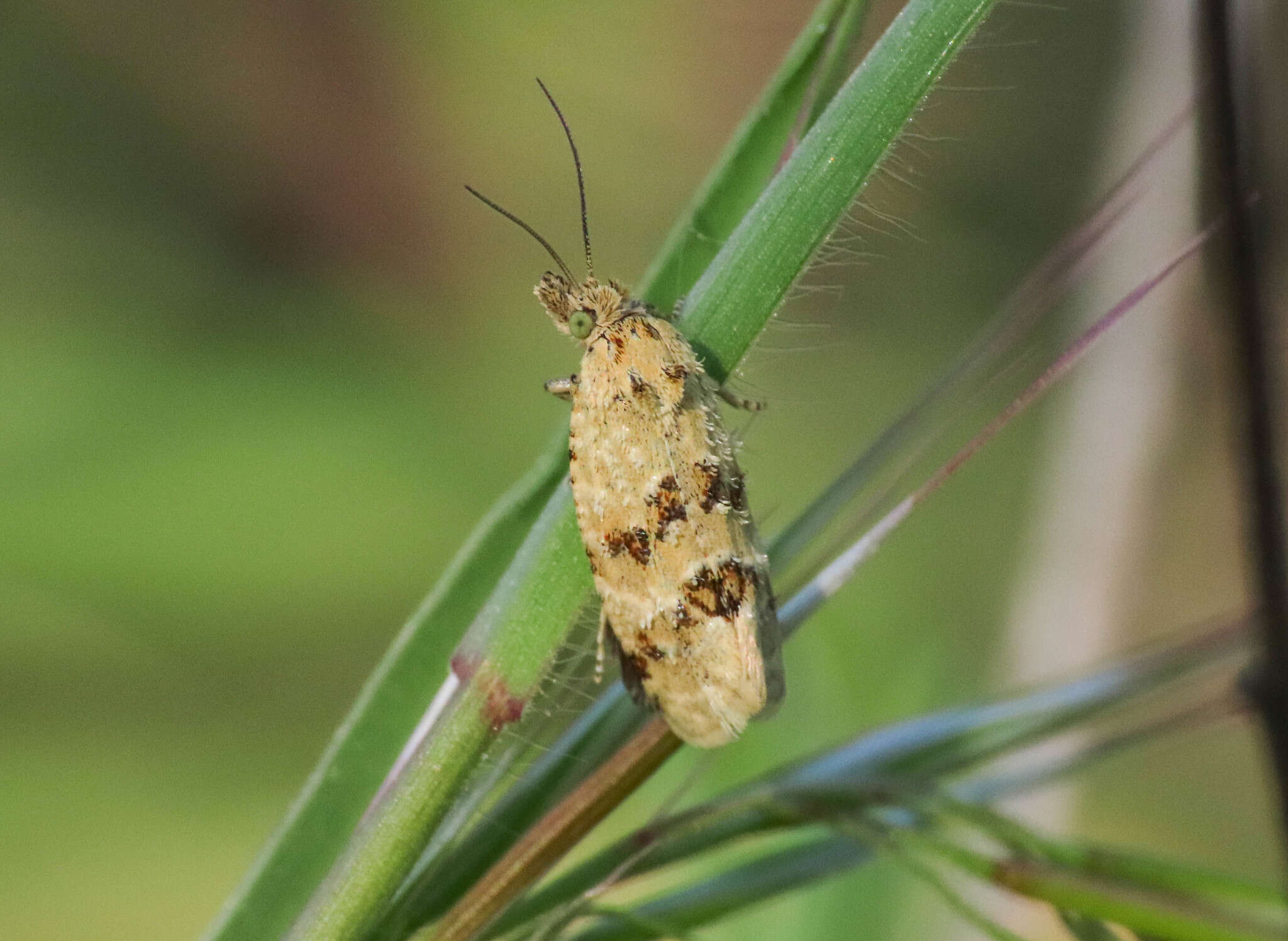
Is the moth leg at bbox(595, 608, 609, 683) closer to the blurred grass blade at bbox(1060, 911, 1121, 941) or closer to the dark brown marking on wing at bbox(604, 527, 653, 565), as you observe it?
the dark brown marking on wing at bbox(604, 527, 653, 565)

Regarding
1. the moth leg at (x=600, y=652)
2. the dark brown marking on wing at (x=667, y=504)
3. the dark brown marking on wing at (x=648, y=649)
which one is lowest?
the moth leg at (x=600, y=652)

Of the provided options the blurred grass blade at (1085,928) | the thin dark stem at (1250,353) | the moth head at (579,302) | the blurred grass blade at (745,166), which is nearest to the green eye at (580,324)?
the moth head at (579,302)

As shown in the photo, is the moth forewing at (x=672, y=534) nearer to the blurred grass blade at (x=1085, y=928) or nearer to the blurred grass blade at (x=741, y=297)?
the blurred grass blade at (x=741, y=297)

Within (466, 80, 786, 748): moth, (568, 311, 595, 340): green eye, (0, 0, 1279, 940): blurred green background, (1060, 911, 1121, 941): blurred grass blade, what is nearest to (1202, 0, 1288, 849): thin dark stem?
(1060, 911, 1121, 941): blurred grass blade

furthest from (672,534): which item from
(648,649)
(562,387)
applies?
(562,387)

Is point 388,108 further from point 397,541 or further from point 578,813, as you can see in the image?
point 578,813

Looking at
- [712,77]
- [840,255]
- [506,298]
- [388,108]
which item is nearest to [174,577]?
[506,298]
